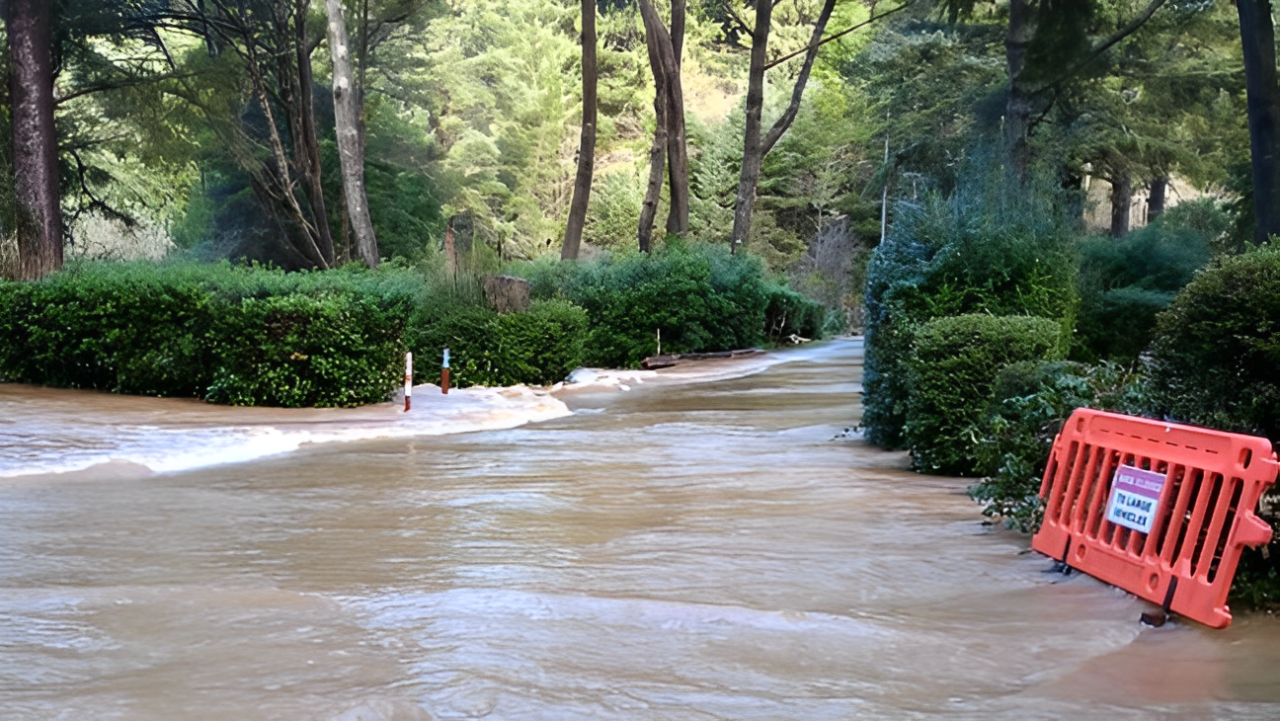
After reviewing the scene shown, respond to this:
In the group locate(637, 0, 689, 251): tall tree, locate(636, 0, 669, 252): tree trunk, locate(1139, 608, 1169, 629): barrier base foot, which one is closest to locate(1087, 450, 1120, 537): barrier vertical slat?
locate(1139, 608, 1169, 629): barrier base foot

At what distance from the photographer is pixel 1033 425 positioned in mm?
8633

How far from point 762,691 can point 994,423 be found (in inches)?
173

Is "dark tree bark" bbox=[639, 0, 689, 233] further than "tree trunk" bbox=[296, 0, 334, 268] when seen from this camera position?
No

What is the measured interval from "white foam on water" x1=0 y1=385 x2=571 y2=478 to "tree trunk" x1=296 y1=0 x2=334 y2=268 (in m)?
20.4

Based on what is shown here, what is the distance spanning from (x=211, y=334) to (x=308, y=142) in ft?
72.4

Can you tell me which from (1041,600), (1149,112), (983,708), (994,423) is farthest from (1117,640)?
(1149,112)

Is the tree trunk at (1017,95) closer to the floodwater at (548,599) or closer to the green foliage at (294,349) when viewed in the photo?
the green foliage at (294,349)

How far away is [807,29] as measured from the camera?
73.9 m

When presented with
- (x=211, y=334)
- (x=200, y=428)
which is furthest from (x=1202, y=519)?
(x=211, y=334)

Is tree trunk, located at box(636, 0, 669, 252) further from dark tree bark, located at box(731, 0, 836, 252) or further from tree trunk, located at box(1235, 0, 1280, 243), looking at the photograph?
tree trunk, located at box(1235, 0, 1280, 243)

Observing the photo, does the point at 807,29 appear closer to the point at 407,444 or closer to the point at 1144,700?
the point at 407,444

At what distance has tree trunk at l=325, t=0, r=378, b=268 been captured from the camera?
28328 mm

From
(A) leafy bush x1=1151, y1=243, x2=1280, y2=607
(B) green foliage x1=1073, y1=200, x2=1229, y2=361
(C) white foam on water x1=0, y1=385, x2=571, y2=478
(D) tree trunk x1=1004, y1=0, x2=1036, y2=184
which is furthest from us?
(D) tree trunk x1=1004, y1=0, x2=1036, y2=184

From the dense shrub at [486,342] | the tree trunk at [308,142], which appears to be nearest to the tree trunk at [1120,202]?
the tree trunk at [308,142]
